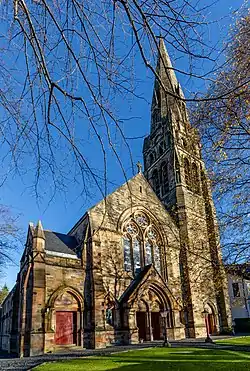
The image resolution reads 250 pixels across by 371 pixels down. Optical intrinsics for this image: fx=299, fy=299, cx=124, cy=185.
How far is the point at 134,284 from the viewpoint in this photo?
67.3 feet

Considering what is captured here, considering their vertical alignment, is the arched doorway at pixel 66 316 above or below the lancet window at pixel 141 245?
below

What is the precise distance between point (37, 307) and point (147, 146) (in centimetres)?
2380

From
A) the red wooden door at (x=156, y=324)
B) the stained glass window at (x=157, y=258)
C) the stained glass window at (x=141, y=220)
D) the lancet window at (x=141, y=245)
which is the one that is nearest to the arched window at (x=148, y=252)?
the lancet window at (x=141, y=245)

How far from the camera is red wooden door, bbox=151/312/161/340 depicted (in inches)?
828

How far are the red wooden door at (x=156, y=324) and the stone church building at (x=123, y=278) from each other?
0.33 ft

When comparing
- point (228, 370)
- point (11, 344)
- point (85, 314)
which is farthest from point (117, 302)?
point (228, 370)

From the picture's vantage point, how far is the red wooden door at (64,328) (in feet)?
55.3

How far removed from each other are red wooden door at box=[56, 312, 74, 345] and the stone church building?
5 centimetres

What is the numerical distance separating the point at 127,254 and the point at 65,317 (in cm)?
657

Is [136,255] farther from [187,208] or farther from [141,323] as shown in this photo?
[187,208]

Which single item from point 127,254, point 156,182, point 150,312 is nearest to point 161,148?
point 156,182

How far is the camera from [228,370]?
8266mm

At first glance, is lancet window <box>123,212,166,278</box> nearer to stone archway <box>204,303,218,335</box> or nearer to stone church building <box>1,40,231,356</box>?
stone church building <box>1,40,231,356</box>

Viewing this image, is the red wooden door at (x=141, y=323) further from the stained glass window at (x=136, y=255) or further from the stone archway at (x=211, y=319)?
the stone archway at (x=211, y=319)
